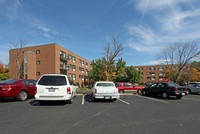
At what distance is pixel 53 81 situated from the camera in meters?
6.75

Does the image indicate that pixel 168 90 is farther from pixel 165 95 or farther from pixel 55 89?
pixel 55 89

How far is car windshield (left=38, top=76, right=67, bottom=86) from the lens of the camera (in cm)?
662

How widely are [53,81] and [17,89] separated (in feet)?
10.3

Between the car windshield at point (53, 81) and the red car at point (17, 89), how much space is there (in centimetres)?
248

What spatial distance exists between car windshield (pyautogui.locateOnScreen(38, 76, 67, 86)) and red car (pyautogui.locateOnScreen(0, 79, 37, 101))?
2477 millimetres

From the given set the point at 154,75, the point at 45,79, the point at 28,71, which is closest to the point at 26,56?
the point at 28,71

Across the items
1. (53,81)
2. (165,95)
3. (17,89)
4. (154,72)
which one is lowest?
(165,95)

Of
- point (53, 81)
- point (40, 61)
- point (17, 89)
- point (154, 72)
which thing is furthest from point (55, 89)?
point (154, 72)

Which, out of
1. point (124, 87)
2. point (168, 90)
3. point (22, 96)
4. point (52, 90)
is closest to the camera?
point (52, 90)

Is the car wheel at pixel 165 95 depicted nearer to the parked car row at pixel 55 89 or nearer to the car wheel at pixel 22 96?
the parked car row at pixel 55 89

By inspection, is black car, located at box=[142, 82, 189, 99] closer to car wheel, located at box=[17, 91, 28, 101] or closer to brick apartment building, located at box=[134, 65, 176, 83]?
car wheel, located at box=[17, 91, 28, 101]

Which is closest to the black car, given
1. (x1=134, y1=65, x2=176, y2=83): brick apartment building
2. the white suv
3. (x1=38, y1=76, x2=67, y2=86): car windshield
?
the white suv

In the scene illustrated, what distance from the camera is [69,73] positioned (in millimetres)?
38562

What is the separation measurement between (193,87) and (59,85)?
17.5 m
